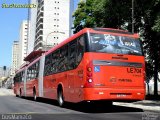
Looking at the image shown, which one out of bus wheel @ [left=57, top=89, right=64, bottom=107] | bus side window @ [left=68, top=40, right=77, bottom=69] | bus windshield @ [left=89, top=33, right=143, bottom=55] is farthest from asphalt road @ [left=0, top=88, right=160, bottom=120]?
bus windshield @ [left=89, top=33, right=143, bottom=55]

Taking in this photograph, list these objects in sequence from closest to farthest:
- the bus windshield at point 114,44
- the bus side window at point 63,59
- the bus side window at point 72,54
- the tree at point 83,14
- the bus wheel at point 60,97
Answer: the bus windshield at point 114,44 < the bus side window at point 72,54 < the bus side window at point 63,59 < the bus wheel at point 60,97 < the tree at point 83,14

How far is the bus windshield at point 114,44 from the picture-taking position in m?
15.4

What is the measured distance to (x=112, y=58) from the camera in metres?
15.5

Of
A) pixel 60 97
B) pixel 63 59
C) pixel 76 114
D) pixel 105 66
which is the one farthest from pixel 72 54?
pixel 76 114

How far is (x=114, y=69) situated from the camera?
15438mm

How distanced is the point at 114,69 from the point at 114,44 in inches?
41.1

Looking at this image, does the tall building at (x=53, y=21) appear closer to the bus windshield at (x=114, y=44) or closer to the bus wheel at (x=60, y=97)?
the bus wheel at (x=60, y=97)

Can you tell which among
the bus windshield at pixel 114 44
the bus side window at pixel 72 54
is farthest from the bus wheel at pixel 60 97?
the bus windshield at pixel 114 44

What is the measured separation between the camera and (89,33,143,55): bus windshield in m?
15.4

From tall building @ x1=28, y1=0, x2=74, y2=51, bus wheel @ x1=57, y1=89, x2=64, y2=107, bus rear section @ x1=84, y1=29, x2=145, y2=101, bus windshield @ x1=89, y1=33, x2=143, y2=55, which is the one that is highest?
tall building @ x1=28, y1=0, x2=74, y2=51

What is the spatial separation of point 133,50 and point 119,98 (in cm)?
213

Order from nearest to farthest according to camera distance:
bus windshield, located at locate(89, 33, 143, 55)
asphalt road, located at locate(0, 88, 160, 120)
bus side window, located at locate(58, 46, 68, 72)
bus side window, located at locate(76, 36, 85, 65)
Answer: asphalt road, located at locate(0, 88, 160, 120) < bus windshield, located at locate(89, 33, 143, 55) < bus side window, located at locate(76, 36, 85, 65) < bus side window, located at locate(58, 46, 68, 72)

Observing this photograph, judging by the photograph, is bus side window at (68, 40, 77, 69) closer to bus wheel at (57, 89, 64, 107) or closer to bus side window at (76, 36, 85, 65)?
bus side window at (76, 36, 85, 65)

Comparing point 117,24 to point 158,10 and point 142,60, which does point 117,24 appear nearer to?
point 158,10
